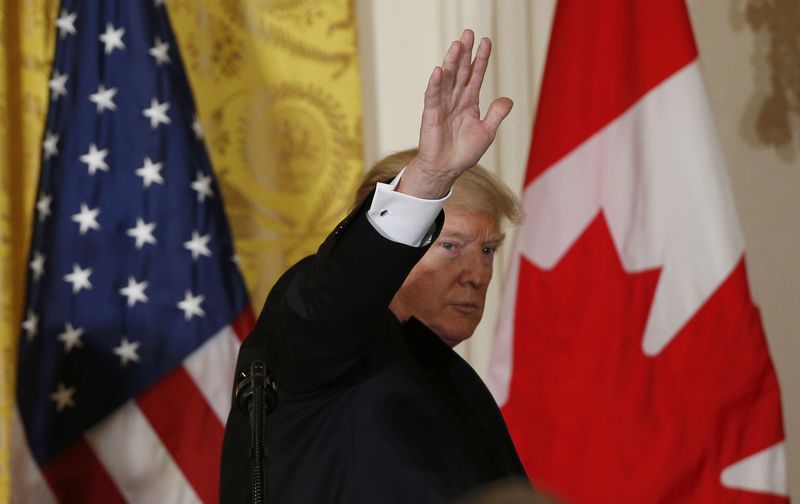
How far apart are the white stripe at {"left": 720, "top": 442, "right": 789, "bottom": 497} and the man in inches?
48.3

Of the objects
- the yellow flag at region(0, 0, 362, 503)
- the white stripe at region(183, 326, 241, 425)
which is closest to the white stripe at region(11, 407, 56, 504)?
the white stripe at region(183, 326, 241, 425)

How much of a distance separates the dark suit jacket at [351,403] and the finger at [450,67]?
0.52 ft

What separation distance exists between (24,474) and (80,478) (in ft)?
0.42

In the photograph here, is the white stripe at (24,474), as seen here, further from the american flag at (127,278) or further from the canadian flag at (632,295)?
the canadian flag at (632,295)

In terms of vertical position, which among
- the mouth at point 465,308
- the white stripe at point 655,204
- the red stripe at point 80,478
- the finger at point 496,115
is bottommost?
the red stripe at point 80,478

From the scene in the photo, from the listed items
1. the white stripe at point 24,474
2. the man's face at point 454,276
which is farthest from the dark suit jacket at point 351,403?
the white stripe at point 24,474

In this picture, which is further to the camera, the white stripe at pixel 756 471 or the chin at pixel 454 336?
the white stripe at pixel 756 471

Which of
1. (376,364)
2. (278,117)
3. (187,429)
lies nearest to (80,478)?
(187,429)

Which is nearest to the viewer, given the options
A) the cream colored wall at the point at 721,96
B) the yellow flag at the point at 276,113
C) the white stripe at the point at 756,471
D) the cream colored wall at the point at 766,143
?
the white stripe at the point at 756,471

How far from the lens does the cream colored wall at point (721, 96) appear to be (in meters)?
3.28

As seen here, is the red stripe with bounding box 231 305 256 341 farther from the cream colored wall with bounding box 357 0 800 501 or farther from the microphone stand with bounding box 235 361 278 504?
the microphone stand with bounding box 235 361 278 504

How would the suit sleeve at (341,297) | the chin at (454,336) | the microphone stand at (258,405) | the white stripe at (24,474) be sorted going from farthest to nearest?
1. the white stripe at (24,474)
2. the chin at (454,336)
3. the suit sleeve at (341,297)
4. the microphone stand at (258,405)

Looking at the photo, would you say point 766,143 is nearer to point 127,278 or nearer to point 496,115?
point 127,278

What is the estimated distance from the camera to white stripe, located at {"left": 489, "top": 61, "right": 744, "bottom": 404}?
2816 mm
